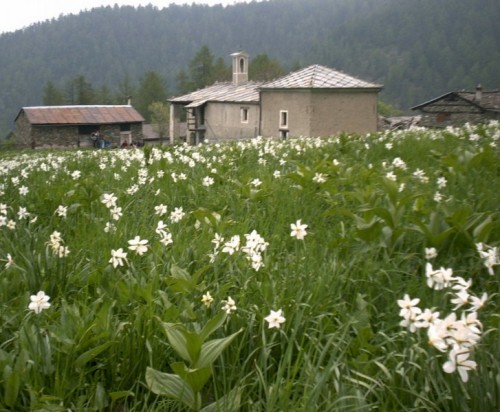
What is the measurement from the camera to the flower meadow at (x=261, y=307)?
207 centimetres

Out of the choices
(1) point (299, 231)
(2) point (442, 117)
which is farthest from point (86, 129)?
→ (1) point (299, 231)

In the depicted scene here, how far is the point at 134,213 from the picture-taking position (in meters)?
4.65

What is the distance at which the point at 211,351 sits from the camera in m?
2.19

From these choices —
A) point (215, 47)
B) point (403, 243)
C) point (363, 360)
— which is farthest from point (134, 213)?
point (215, 47)

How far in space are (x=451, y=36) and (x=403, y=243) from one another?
509 ft

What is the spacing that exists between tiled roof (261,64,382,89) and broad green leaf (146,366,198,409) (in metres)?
42.6

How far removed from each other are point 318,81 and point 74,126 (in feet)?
97.9

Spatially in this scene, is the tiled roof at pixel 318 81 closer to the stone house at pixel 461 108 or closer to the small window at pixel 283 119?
the small window at pixel 283 119

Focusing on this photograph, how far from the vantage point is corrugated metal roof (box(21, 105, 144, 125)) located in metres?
63.3

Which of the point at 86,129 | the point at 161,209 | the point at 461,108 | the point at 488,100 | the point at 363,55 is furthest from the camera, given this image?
the point at 363,55

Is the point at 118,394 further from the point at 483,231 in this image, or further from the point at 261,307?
the point at 483,231

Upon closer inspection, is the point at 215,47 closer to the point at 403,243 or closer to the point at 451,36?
the point at 451,36

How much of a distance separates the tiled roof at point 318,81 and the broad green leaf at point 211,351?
140ft

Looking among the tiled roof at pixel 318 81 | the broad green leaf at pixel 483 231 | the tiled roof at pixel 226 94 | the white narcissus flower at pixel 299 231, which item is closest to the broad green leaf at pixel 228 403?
the white narcissus flower at pixel 299 231
